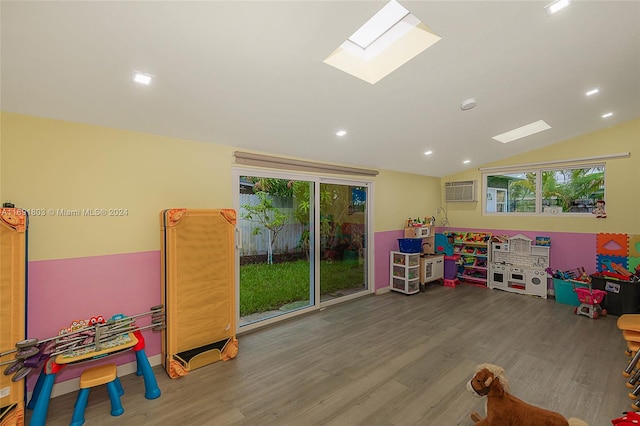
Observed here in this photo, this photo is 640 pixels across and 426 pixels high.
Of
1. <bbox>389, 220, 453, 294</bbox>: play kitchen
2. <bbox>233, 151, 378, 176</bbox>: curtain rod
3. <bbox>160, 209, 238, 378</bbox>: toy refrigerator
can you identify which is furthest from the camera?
<bbox>389, 220, 453, 294</bbox>: play kitchen

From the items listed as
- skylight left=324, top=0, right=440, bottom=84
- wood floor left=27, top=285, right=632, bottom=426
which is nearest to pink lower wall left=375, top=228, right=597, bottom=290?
wood floor left=27, top=285, right=632, bottom=426

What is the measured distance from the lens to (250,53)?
5.85ft

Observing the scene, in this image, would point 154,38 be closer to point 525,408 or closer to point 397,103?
point 397,103

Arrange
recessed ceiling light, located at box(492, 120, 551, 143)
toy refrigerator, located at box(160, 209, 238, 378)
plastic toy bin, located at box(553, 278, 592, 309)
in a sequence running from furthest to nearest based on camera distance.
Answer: plastic toy bin, located at box(553, 278, 592, 309) → recessed ceiling light, located at box(492, 120, 551, 143) → toy refrigerator, located at box(160, 209, 238, 378)

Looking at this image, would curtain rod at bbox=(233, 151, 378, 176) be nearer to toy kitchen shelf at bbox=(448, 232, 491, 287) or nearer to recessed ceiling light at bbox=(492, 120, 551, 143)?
recessed ceiling light at bbox=(492, 120, 551, 143)

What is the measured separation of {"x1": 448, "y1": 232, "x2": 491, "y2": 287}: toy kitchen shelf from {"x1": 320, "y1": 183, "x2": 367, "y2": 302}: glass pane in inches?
90.0

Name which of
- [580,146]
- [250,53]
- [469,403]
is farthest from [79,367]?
[580,146]

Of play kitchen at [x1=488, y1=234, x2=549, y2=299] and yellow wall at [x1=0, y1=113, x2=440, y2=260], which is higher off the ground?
yellow wall at [x1=0, y1=113, x2=440, y2=260]

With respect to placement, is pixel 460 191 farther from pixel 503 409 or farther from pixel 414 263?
pixel 503 409

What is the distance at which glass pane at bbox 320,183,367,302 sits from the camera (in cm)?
429

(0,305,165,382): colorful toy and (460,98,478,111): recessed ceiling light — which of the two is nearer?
(0,305,165,382): colorful toy

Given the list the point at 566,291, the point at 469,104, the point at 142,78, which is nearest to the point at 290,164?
the point at 142,78

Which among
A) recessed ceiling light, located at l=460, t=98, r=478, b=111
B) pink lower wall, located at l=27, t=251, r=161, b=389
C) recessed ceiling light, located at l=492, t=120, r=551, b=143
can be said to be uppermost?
recessed ceiling light, located at l=492, t=120, r=551, b=143

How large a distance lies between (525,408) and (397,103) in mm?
2539
